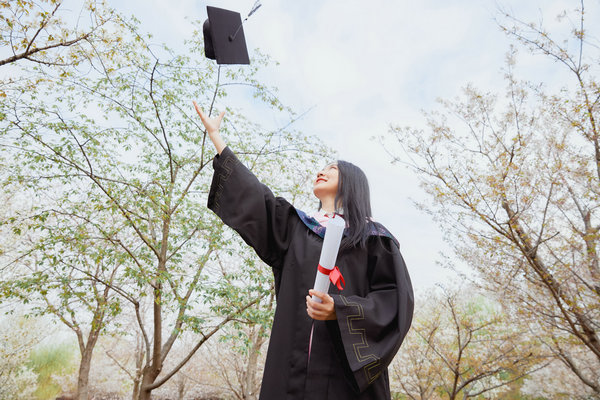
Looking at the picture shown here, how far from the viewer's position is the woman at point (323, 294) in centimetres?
145

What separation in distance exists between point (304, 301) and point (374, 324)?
0.33 meters

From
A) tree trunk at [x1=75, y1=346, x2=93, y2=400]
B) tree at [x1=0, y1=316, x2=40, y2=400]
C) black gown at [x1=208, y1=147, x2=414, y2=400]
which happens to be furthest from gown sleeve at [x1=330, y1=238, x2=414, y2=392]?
tree at [x1=0, y1=316, x2=40, y2=400]

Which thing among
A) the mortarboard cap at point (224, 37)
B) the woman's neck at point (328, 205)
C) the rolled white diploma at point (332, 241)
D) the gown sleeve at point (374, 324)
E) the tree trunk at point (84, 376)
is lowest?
the tree trunk at point (84, 376)

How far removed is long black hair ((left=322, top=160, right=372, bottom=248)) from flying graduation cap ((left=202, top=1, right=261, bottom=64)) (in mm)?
1035

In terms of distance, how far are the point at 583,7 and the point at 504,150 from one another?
2051mm

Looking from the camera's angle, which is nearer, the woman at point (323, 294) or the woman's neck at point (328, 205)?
the woman at point (323, 294)

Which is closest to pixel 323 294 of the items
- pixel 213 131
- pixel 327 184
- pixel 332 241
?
pixel 332 241

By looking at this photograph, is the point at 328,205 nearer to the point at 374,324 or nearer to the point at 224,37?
the point at 374,324

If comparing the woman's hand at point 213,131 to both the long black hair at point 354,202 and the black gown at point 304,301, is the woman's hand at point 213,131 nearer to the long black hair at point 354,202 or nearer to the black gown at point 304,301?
the black gown at point 304,301

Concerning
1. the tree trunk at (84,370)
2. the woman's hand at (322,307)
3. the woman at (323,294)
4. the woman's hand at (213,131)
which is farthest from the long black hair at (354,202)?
the tree trunk at (84,370)

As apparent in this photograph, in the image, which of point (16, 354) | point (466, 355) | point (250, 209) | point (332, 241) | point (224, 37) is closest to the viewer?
point (332, 241)

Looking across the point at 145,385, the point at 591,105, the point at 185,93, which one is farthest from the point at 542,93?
the point at 145,385

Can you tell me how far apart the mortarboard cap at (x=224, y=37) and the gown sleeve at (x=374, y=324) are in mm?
1695

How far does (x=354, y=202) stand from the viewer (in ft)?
6.63
